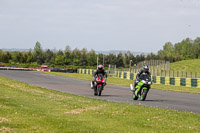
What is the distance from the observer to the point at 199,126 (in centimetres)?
1032

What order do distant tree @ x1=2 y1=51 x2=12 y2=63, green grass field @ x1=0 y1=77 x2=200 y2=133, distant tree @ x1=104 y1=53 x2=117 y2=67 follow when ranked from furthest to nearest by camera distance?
distant tree @ x1=104 y1=53 x2=117 y2=67
distant tree @ x1=2 y1=51 x2=12 y2=63
green grass field @ x1=0 y1=77 x2=200 y2=133

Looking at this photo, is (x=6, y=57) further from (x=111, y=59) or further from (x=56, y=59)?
(x=111, y=59)

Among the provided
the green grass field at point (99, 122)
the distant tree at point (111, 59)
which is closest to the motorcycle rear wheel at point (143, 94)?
the green grass field at point (99, 122)

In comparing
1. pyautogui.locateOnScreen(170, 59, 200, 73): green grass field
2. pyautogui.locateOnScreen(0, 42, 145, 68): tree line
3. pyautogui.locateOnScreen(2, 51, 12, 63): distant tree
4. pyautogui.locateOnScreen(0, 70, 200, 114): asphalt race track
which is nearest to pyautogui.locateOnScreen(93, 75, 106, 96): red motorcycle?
pyautogui.locateOnScreen(0, 70, 200, 114): asphalt race track

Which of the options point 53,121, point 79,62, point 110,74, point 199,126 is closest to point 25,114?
point 53,121

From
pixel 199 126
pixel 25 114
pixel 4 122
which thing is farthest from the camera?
pixel 25 114

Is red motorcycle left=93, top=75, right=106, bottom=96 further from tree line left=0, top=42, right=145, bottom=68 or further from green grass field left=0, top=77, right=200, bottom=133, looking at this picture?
tree line left=0, top=42, right=145, bottom=68

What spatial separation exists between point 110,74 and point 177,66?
50.4 m

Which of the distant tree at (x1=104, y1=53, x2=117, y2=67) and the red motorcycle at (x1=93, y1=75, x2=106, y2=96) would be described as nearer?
the red motorcycle at (x1=93, y1=75, x2=106, y2=96)

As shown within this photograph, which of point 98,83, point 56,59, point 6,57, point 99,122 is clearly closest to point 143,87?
point 98,83

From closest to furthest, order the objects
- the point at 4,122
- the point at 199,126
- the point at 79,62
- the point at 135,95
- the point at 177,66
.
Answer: the point at 4,122 < the point at 199,126 < the point at 135,95 < the point at 177,66 < the point at 79,62

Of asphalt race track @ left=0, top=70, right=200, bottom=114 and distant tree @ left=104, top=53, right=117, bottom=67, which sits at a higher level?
distant tree @ left=104, top=53, right=117, bottom=67

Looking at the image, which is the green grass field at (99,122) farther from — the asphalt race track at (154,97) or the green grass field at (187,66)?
the green grass field at (187,66)

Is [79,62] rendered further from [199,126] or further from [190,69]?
[199,126]
